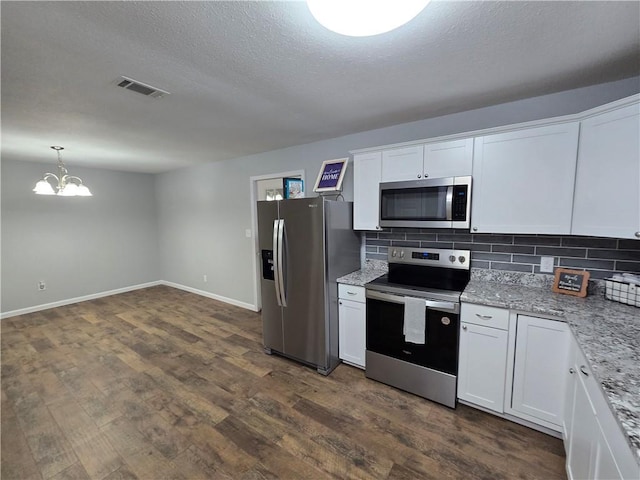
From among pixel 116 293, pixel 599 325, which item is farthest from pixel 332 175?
pixel 116 293

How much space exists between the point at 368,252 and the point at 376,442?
5.67 ft

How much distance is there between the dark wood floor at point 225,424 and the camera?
1.64 m

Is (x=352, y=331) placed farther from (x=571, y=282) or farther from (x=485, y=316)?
(x=571, y=282)

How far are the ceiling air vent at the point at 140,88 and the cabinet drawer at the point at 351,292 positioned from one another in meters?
2.14

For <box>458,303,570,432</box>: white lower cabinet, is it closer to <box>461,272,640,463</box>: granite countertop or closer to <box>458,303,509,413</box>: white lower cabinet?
<box>458,303,509,413</box>: white lower cabinet

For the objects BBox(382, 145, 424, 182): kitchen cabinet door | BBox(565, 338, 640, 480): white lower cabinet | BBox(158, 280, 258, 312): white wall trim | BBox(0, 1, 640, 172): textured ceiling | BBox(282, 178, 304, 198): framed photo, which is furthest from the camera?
BBox(158, 280, 258, 312): white wall trim

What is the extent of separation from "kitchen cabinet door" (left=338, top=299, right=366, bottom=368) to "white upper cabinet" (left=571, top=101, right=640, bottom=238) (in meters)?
1.72

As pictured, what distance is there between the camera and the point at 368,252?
3010 millimetres

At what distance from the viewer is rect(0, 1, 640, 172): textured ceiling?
47.4 inches

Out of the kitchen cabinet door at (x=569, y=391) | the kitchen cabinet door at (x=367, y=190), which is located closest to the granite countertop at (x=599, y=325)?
the kitchen cabinet door at (x=569, y=391)

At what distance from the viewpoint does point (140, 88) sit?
6.09ft

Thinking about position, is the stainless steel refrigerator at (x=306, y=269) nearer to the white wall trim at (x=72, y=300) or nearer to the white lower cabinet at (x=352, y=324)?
the white lower cabinet at (x=352, y=324)

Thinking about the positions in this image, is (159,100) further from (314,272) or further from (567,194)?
(567,194)

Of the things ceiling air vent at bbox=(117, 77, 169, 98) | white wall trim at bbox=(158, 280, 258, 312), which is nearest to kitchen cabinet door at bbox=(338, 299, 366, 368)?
white wall trim at bbox=(158, 280, 258, 312)
